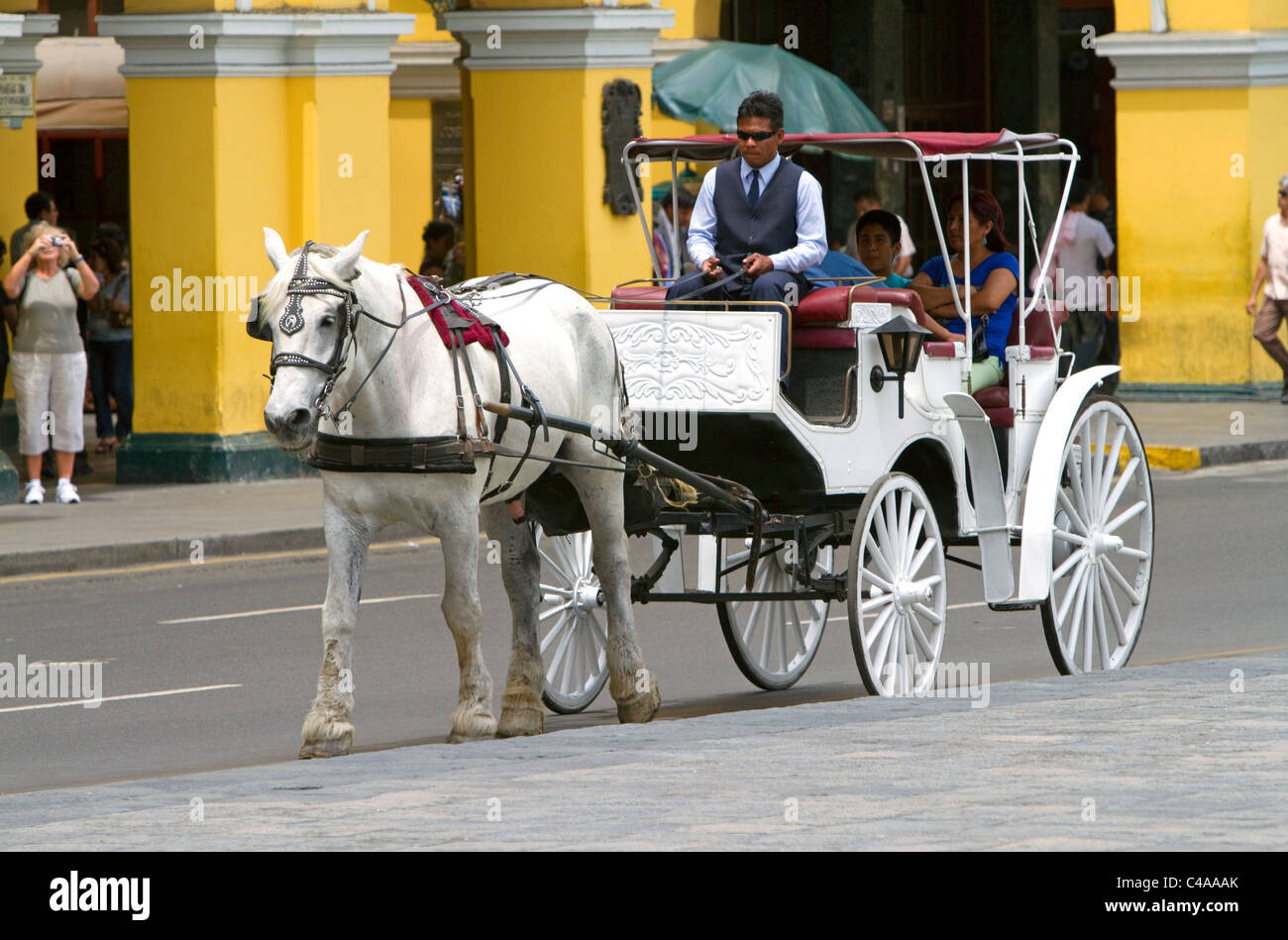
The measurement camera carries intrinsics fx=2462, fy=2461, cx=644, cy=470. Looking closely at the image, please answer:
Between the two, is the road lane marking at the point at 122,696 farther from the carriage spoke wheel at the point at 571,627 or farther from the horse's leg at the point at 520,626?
the horse's leg at the point at 520,626

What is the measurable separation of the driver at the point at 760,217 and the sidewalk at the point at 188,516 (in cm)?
617

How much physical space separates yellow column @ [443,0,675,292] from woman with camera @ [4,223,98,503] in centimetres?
466

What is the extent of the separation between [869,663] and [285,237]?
420 inches

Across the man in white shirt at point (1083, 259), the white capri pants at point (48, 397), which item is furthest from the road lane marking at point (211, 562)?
the man in white shirt at point (1083, 259)

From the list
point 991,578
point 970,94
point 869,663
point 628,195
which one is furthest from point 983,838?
point 970,94

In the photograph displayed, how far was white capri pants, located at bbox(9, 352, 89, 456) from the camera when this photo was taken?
17203 mm

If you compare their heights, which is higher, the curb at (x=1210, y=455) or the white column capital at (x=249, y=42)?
the white column capital at (x=249, y=42)

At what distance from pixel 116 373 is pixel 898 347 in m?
12.1

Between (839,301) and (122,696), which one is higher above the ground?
(839,301)

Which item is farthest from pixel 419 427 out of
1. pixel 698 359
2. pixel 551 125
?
pixel 551 125

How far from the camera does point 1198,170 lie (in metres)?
23.9

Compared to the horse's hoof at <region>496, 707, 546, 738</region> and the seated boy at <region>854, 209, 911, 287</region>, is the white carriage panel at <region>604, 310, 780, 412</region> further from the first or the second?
the seated boy at <region>854, 209, 911, 287</region>

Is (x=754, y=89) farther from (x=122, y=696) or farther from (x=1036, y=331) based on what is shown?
(x=122, y=696)

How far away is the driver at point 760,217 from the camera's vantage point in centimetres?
973
